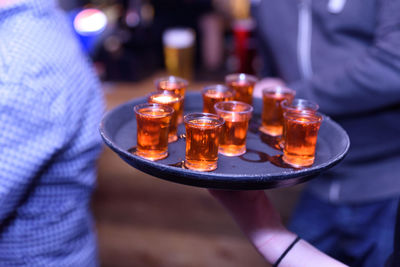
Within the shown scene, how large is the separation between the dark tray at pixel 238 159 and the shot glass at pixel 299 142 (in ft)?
0.07

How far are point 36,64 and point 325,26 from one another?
1050 millimetres

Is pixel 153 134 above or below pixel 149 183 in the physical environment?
above

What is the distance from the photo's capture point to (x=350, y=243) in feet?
5.18

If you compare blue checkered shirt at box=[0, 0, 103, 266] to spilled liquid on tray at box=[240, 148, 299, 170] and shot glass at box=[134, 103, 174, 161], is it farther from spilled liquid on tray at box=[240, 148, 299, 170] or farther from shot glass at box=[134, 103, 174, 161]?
spilled liquid on tray at box=[240, 148, 299, 170]

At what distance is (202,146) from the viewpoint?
2.66ft

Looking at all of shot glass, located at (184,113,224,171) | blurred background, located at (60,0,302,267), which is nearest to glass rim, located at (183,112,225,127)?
shot glass, located at (184,113,224,171)

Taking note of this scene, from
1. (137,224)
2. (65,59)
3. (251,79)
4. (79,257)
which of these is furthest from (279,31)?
(137,224)

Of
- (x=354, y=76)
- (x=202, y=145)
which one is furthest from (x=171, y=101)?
(x=354, y=76)

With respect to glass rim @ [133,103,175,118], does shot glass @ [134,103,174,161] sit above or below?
below

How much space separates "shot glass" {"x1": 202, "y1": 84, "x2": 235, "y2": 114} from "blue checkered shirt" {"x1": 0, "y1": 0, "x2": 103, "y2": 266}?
0.32 meters

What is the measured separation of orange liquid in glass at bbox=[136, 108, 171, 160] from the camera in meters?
0.85

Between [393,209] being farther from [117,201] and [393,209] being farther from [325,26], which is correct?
[117,201]

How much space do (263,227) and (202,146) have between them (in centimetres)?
29

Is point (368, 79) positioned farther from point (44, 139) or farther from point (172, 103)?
point (44, 139)
